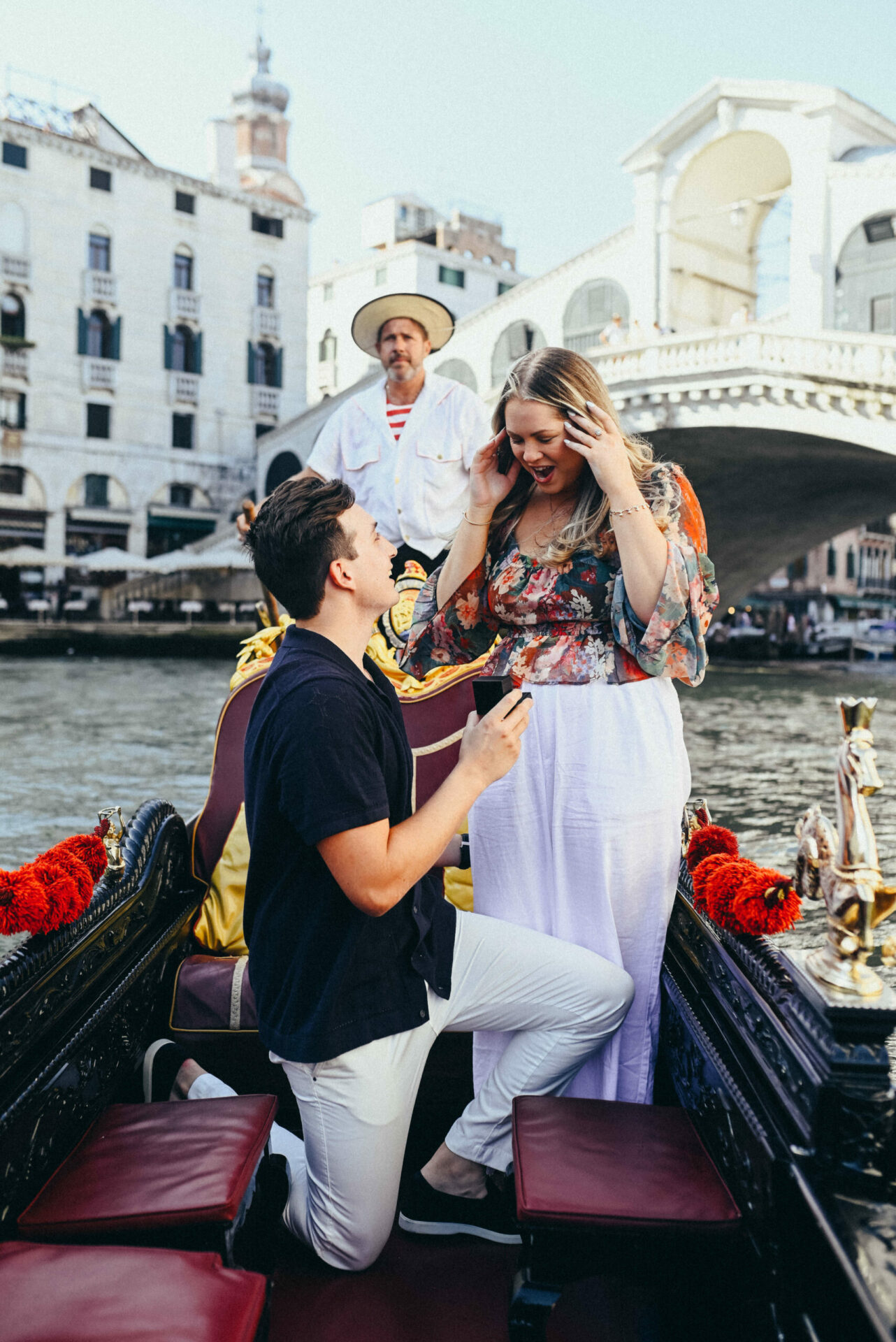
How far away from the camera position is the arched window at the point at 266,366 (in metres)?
28.1

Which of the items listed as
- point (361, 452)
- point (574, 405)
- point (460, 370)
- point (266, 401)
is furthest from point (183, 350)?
point (574, 405)

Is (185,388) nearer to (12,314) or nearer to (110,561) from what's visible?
(12,314)

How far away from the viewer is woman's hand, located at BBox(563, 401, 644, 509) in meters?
1.61

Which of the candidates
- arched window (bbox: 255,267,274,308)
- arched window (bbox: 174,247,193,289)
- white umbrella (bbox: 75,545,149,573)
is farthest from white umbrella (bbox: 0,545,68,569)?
arched window (bbox: 255,267,274,308)

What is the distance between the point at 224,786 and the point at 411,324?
1.51m

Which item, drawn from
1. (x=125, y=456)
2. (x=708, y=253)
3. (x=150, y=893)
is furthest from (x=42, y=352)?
(x=150, y=893)

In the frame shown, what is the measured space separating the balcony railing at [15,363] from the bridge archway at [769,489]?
15.6 m

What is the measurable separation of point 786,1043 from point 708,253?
22.5 m

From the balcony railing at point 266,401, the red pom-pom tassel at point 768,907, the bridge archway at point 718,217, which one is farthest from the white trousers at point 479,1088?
→ the balcony railing at point 266,401

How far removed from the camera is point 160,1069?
1.98 metres

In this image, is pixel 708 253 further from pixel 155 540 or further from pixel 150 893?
pixel 150 893

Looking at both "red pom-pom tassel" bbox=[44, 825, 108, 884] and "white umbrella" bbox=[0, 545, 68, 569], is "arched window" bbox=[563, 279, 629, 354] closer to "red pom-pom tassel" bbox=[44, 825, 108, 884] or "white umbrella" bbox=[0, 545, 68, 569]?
"white umbrella" bbox=[0, 545, 68, 569]

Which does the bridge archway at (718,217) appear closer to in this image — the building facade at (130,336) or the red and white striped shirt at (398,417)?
the building facade at (130,336)

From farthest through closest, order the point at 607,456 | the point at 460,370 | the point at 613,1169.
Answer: the point at 460,370 → the point at 607,456 → the point at 613,1169
